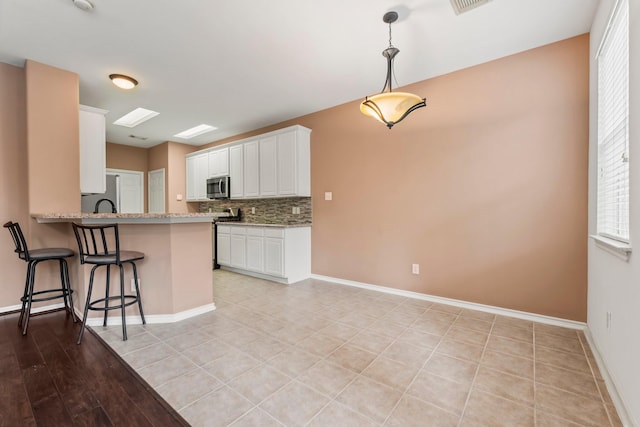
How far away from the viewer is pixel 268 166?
473 centimetres

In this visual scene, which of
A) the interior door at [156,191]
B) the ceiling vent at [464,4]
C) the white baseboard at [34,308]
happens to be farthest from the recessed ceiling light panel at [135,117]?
the ceiling vent at [464,4]

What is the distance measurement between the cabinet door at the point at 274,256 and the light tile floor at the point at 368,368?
1136 mm

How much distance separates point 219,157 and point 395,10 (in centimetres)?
429

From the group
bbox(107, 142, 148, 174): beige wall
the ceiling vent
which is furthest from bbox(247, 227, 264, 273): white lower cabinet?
bbox(107, 142, 148, 174): beige wall

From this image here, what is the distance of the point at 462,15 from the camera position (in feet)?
7.54

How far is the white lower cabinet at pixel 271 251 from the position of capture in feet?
13.7

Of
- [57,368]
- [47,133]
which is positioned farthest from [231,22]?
[57,368]

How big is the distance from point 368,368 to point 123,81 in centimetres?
392

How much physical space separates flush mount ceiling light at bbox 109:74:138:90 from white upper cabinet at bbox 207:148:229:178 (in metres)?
2.14

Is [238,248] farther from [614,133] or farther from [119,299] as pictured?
[614,133]

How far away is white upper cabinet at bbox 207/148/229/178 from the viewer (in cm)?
548

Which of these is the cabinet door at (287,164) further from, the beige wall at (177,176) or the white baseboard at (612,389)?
the white baseboard at (612,389)

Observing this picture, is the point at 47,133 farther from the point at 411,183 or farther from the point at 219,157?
the point at 411,183

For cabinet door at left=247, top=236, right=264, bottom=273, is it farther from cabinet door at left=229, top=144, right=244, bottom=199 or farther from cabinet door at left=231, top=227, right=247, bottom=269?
cabinet door at left=229, top=144, right=244, bottom=199
